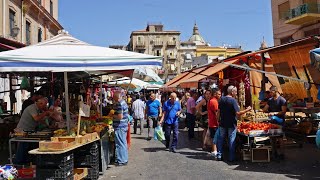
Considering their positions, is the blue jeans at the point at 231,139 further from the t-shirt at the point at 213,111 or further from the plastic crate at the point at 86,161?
the plastic crate at the point at 86,161

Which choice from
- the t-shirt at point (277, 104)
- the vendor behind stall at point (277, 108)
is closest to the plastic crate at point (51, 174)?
the vendor behind stall at point (277, 108)

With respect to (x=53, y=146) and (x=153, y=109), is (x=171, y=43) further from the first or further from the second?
(x=53, y=146)

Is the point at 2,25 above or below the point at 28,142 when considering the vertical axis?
above

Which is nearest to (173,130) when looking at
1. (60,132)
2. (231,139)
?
(231,139)

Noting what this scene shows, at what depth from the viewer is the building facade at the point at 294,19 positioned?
89.7 ft

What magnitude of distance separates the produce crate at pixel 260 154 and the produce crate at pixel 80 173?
13.0 feet

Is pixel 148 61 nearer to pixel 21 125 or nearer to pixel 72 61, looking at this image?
pixel 72 61

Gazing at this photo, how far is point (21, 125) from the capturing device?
732 cm

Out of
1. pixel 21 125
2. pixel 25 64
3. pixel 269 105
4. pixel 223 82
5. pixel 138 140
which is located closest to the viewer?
pixel 25 64

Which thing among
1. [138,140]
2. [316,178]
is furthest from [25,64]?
[138,140]

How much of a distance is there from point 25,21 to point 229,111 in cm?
2288

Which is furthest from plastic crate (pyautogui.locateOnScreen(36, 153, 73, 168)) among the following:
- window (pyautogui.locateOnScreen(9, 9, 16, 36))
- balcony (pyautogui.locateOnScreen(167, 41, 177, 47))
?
balcony (pyautogui.locateOnScreen(167, 41, 177, 47))

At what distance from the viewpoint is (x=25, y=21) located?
1073 inches

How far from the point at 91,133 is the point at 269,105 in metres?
5.55
